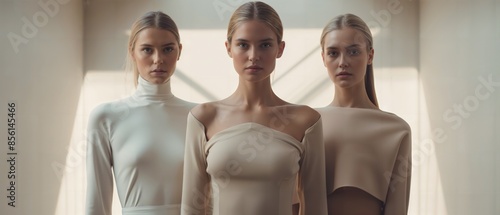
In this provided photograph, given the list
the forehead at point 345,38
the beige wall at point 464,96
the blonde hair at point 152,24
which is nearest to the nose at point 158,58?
the blonde hair at point 152,24

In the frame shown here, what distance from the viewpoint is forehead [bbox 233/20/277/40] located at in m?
Result: 2.38

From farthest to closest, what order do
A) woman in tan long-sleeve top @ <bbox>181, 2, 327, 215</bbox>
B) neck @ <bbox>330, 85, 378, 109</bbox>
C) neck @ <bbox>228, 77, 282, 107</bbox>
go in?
1. neck @ <bbox>330, 85, 378, 109</bbox>
2. neck @ <bbox>228, 77, 282, 107</bbox>
3. woman in tan long-sleeve top @ <bbox>181, 2, 327, 215</bbox>

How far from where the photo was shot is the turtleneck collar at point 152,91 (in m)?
2.72

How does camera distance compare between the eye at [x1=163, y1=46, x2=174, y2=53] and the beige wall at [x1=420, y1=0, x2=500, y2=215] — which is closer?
the eye at [x1=163, y1=46, x2=174, y2=53]

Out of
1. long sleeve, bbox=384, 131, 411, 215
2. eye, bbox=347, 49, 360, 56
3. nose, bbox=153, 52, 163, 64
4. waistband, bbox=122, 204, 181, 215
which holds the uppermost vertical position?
eye, bbox=347, 49, 360, 56

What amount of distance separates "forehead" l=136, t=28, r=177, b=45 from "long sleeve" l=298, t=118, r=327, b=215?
2.28 ft

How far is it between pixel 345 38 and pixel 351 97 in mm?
259

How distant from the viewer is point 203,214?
8.00ft

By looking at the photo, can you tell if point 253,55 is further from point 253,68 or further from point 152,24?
point 152,24

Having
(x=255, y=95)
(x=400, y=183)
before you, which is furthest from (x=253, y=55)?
(x=400, y=183)

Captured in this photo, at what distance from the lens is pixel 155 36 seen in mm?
2639

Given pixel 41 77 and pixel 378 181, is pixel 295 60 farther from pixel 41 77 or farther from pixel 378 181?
pixel 41 77

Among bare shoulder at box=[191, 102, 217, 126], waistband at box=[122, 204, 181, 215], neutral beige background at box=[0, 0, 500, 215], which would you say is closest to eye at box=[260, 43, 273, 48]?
bare shoulder at box=[191, 102, 217, 126]

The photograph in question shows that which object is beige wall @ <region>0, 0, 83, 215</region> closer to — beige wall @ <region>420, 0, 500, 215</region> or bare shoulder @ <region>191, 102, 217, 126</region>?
bare shoulder @ <region>191, 102, 217, 126</region>
